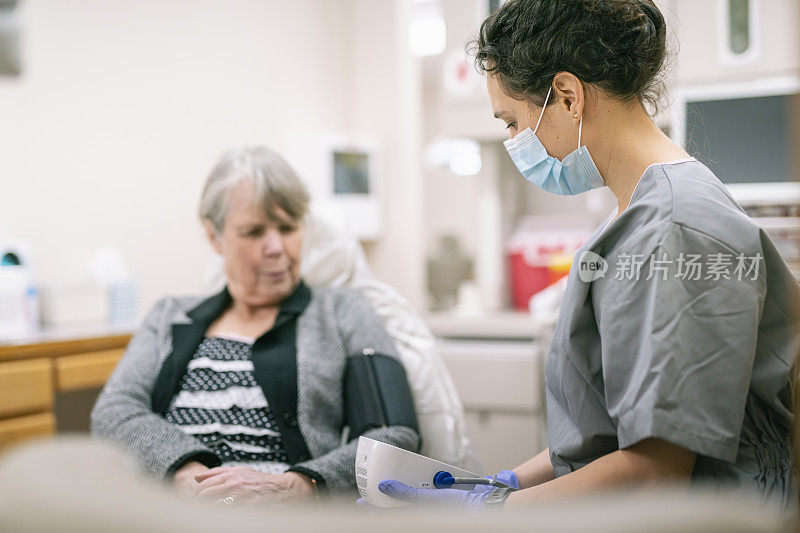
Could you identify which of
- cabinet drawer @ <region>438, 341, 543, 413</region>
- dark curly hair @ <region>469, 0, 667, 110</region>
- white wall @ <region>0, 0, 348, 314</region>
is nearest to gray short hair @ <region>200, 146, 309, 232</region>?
dark curly hair @ <region>469, 0, 667, 110</region>

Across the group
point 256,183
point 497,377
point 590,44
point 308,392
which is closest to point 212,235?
point 256,183

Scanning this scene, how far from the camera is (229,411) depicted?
4.67 ft

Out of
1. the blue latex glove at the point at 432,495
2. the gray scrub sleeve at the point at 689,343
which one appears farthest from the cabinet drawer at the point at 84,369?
the gray scrub sleeve at the point at 689,343

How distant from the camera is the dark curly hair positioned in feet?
3.04

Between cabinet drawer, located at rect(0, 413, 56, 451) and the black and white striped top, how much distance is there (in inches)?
26.1

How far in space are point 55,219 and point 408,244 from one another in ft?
5.36

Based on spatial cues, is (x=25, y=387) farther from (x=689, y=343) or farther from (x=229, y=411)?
(x=689, y=343)

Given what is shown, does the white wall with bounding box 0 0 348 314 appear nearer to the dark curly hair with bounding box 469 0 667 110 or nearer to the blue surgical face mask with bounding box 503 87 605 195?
the blue surgical face mask with bounding box 503 87 605 195

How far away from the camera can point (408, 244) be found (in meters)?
3.50

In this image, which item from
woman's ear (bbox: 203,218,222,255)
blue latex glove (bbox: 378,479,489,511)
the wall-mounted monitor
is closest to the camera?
blue latex glove (bbox: 378,479,489,511)

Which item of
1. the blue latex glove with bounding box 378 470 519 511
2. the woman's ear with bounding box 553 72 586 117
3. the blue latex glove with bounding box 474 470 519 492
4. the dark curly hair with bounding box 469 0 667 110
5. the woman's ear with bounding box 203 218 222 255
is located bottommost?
the blue latex glove with bounding box 474 470 519 492

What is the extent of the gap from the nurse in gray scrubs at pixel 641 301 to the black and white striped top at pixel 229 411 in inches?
20.2

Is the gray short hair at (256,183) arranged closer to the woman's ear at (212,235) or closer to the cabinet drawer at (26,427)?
the woman's ear at (212,235)

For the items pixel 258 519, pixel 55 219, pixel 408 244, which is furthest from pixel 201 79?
pixel 258 519
